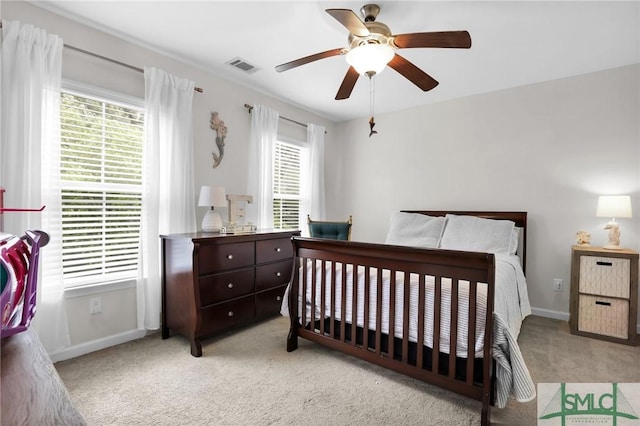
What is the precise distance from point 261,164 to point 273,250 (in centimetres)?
109

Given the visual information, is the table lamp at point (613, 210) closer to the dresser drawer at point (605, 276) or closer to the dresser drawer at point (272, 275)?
the dresser drawer at point (605, 276)

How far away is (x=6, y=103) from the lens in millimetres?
1956

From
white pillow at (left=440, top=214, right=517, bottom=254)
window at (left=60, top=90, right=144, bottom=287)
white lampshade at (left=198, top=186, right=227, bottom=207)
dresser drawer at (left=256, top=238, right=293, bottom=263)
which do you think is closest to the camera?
window at (left=60, top=90, right=144, bottom=287)

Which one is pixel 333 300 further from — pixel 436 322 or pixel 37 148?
pixel 37 148

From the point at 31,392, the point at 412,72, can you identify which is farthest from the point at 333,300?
the point at 31,392

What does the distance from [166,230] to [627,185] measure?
165 inches

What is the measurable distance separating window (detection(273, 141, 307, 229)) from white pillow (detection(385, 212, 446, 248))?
4.30 feet

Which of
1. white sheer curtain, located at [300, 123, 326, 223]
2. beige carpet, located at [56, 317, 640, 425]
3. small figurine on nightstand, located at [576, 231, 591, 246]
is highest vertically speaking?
white sheer curtain, located at [300, 123, 326, 223]

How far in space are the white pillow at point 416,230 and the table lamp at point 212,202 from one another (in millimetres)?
1881

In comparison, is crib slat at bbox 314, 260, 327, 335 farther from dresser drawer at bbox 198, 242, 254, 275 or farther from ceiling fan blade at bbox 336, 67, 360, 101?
ceiling fan blade at bbox 336, 67, 360, 101

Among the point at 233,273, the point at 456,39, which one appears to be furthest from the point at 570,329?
the point at 233,273

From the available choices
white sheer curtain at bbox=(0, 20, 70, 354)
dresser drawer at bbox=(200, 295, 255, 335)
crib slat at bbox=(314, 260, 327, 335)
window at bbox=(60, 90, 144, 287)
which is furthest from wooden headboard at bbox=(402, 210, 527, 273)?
white sheer curtain at bbox=(0, 20, 70, 354)

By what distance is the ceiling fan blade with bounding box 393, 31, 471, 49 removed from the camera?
1701 millimetres

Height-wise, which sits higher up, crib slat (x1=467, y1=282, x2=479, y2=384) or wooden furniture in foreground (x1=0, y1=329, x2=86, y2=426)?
wooden furniture in foreground (x1=0, y1=329, x2=86, y2=426)
